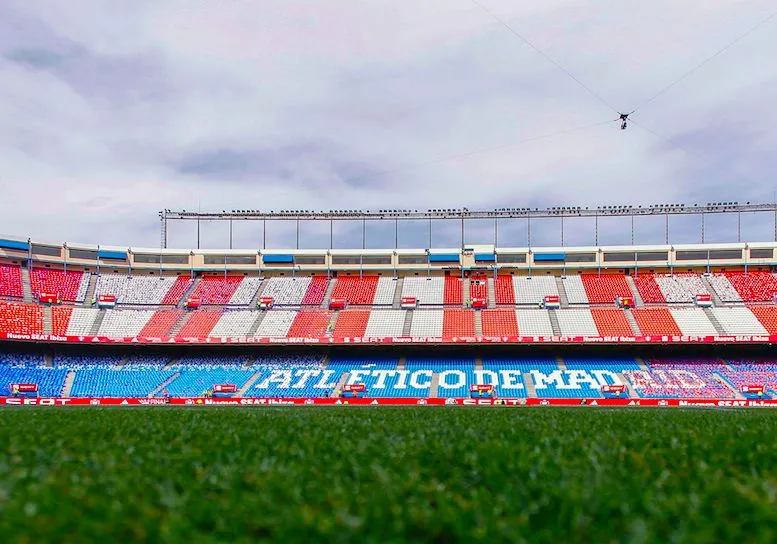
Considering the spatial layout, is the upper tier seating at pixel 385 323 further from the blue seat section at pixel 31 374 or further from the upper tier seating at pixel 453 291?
the blue seat section at pixel 31 374

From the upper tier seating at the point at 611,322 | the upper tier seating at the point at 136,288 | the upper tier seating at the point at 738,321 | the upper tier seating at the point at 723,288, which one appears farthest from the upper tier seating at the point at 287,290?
the upper tier seating at the point at 723,288

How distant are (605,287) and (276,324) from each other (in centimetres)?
2908

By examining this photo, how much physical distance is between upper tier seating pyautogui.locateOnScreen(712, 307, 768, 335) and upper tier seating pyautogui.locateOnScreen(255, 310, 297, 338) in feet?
110

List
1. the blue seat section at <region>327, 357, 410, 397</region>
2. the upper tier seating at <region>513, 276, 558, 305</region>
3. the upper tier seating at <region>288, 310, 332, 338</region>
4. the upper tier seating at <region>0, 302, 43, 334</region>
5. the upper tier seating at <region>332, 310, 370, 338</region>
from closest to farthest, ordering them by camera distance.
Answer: the blue seat section at <region>327, 357, 410, 397</region>, the upper tier seating at <region>0, 302, 43, 334</region>, the upper tier seating at <region>332, 310, 370, 338</region>, the upper tier seating at <region>288, 310, 332, 338</region>, the upper tier seating at <region>513, 276, 558, 305</region>

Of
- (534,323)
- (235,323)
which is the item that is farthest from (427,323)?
(235,323)

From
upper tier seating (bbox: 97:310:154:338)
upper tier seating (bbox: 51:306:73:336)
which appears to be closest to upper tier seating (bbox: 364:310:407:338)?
upper tier seating (bbox: 97:310:154:338)

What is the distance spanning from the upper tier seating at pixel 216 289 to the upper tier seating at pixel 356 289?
804cm

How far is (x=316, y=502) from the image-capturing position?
4641 mm

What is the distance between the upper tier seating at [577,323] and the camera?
46.6 m

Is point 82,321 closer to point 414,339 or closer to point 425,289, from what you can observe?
point 414,339

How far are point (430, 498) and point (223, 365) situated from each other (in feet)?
146

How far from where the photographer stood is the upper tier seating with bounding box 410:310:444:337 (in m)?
47.9

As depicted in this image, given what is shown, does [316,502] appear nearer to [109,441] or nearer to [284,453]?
[284,453]

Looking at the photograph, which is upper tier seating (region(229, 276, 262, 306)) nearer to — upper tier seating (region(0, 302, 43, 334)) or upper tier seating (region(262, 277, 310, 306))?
upper tier seating (region(262, 277, 310, 306))
